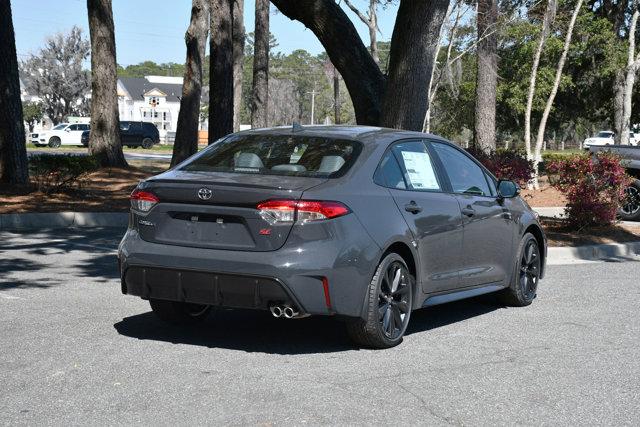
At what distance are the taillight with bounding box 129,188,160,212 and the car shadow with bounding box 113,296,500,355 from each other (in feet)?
3.27

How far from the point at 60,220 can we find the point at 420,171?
8848 mm

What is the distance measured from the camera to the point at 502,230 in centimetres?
920

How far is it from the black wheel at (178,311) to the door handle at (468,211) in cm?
226

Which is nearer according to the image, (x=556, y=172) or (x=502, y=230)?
(x=502, y=230)

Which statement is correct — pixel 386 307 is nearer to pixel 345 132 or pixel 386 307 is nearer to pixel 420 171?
pixel 420 171

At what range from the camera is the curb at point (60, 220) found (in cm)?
1505

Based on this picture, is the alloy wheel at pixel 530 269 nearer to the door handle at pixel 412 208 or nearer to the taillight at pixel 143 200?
the door handle at pixel 412 208

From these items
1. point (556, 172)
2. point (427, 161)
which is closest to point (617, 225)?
point (556, 172)

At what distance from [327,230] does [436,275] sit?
62.2 inches

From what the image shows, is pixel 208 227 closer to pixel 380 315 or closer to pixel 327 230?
pixel 327 230

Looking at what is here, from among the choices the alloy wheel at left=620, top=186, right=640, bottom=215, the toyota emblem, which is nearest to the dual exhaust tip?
the toyota emblem

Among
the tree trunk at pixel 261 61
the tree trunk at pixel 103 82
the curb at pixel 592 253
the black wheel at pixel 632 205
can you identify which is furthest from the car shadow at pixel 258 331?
the tree trunk at pixel 261 61

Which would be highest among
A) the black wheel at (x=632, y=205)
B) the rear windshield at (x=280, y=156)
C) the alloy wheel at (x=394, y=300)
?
the rear windshield at (x=280, y=156)

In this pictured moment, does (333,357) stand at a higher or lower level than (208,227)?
lower
